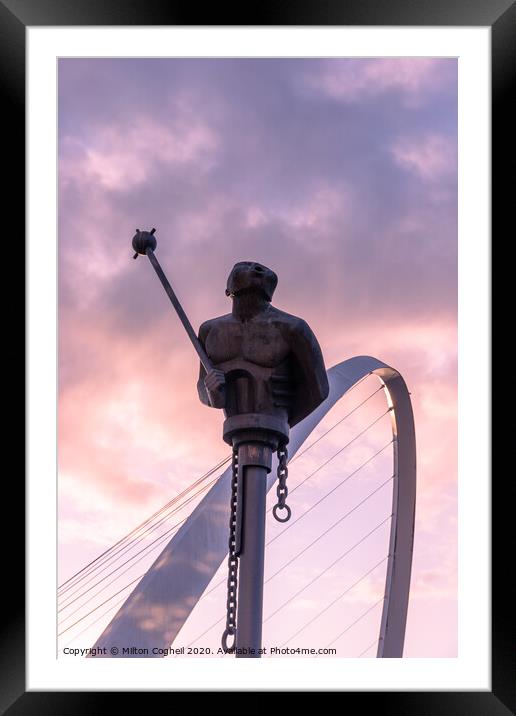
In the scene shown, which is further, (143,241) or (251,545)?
(143,241)

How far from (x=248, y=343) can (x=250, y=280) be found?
44 centimetres

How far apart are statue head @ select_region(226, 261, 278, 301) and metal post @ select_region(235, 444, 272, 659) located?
43.1 inches

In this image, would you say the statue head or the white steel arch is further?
the white steel arch

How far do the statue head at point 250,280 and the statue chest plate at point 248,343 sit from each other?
0.23 m

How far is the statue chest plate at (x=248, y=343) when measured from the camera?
8.80 m

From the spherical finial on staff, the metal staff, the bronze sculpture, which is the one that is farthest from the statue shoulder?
the spherical finial on staff

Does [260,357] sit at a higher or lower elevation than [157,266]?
lower

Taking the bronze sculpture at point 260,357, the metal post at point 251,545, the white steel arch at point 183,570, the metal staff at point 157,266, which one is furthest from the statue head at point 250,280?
the white steel arch at point 183,570

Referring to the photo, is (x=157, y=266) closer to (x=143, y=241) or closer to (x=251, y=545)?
(x=143, y=241)

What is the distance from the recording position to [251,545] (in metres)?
8.34

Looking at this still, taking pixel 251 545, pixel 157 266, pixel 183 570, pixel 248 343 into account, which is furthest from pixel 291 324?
pixel 183 570

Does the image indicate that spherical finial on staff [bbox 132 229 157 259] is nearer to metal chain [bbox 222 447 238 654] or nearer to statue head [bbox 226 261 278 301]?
statue head [bbox 226 261 278 301]

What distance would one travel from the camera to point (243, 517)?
27.6ft

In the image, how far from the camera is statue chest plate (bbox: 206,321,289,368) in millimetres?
8797
